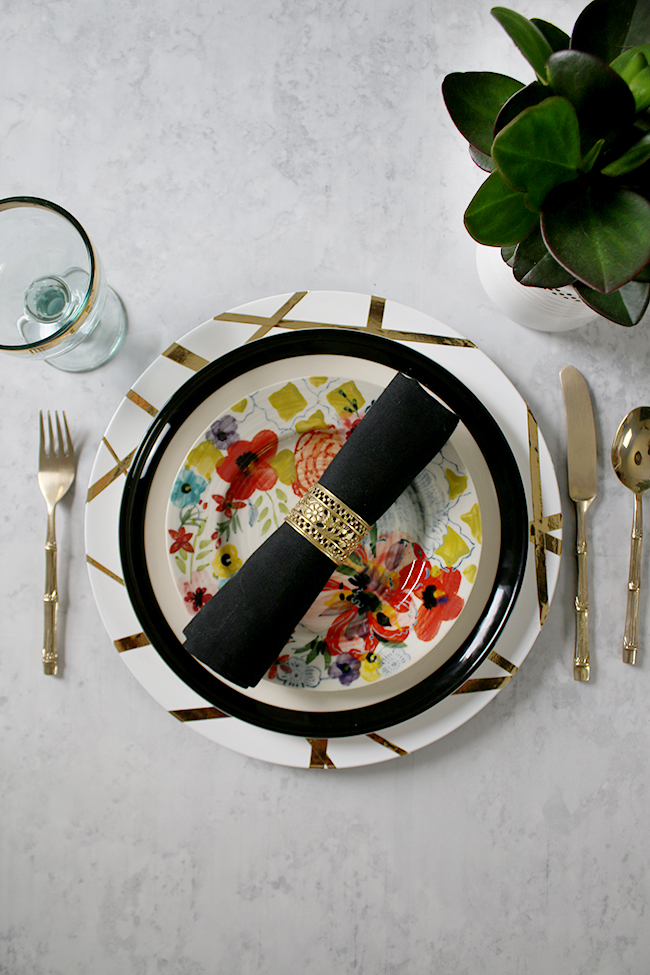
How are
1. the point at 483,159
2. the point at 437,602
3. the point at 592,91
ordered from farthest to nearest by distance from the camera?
the point at 437,602
the point at 483,159
the point at 592,91

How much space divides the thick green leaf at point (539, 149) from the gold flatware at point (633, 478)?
33 centimetres

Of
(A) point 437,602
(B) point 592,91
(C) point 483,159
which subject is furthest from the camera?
(A) point 437,602

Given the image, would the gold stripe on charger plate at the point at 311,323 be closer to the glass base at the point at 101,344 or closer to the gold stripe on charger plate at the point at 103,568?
the glass base at the point at 101,344

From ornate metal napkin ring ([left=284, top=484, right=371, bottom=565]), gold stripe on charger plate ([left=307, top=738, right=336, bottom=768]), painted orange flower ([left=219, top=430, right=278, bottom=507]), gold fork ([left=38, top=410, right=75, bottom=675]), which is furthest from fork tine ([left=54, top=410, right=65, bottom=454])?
gold stripe on charger plate ([left=307, top=738, right=336, bottom=768])

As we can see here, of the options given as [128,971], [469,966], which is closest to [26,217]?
[128,971]

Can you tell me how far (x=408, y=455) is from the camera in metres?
0.56

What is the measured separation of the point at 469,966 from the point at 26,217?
1.00 meters

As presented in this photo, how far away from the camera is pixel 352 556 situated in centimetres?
64

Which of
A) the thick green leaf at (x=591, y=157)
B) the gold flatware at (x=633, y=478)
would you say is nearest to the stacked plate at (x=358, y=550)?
the gold flatware at (x=633, y=478)

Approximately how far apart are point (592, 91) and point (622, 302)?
155mm

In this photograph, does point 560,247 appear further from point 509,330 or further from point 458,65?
point 458,65

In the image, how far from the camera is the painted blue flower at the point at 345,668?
2.00 ft

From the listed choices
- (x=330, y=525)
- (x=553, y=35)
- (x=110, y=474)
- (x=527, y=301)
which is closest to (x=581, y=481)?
(x=527, y=301)

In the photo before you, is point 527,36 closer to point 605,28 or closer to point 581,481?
point 605,28
